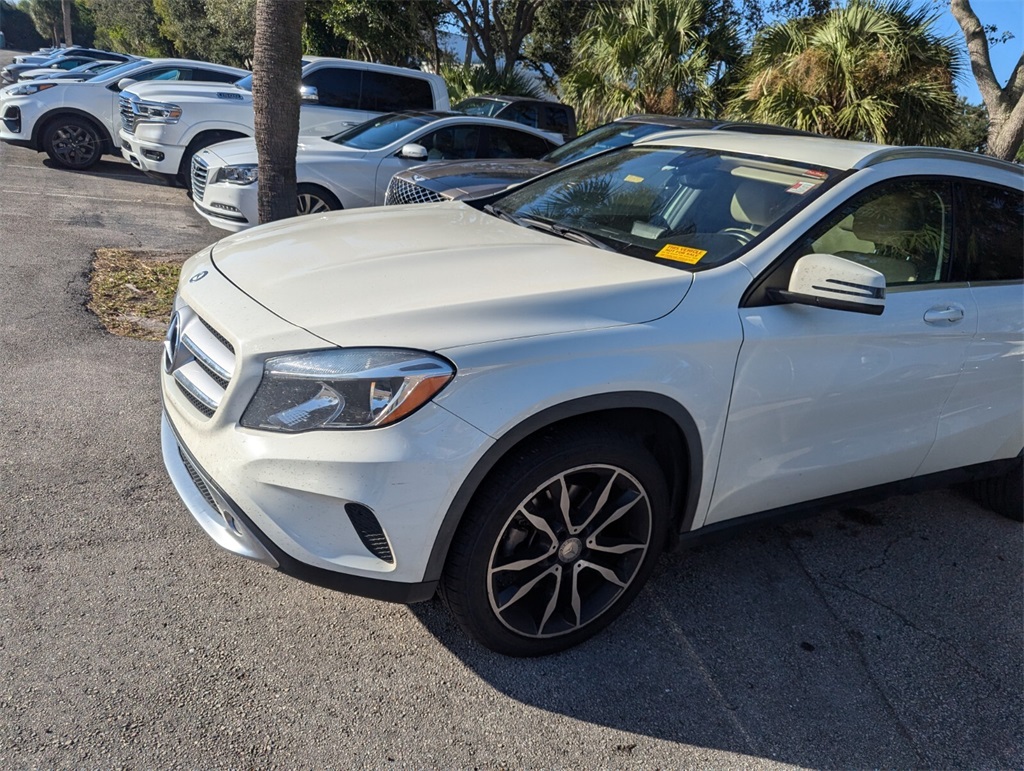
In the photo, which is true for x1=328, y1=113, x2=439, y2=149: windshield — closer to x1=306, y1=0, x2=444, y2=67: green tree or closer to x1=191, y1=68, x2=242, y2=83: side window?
x1=191, y1=68, x2=242, y2=83: side window

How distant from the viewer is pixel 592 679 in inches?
107

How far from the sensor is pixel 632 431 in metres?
2.74

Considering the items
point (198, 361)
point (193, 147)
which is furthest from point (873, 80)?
point (198, 361)

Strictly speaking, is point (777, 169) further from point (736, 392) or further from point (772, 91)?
point (772, 91)

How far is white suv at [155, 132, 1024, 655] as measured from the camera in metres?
2.28

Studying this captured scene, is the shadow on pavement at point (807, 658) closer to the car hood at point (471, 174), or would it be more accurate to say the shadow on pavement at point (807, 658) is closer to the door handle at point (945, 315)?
the door handle at point (945, 315)

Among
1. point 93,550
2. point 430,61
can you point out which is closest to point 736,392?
point 93,550

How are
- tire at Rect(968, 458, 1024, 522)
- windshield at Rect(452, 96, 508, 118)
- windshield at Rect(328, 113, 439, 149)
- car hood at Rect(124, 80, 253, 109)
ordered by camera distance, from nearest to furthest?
tire at Rect(968, 458, 1024, 522) < windshield at Rect(328, 113, 439, 149) < car hood at Rect(124, 80, 253, 109) < windshield at Rect(452, 96, 508, 118)

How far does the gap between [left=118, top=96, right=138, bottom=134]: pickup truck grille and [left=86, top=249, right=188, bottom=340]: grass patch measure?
3.75 meters

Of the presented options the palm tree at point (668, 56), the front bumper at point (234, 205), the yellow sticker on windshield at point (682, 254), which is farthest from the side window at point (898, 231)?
the palm tree at point (668, 56)

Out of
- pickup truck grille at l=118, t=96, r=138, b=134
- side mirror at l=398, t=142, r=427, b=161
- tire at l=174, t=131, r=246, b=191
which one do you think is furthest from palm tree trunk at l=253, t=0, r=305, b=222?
pickup truck grille at l=118, t=96, r=138, b=134

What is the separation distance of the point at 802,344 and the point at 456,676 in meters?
1.64

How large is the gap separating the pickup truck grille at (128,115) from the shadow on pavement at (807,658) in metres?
9.41

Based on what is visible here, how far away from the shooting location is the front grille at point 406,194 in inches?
274
